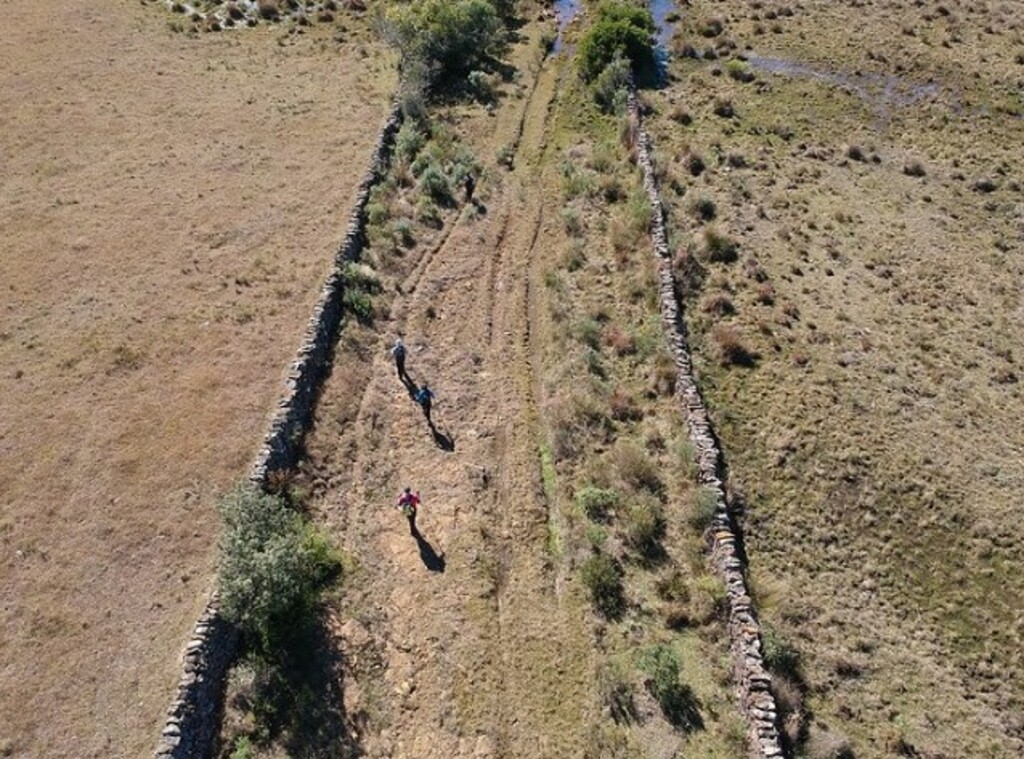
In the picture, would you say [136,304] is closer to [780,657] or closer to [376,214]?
[376,214]

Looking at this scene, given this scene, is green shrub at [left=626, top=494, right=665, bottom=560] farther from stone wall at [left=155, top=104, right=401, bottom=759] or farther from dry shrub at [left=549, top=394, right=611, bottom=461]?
stone wall at [left=155, top=104, right=401, bottom=759]

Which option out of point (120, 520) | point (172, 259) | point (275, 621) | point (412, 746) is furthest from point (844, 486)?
point (172, 259)

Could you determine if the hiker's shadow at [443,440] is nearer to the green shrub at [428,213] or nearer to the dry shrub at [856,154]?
the green shrub at [428,213]

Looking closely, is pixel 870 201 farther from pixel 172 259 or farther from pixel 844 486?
pixel 172 259

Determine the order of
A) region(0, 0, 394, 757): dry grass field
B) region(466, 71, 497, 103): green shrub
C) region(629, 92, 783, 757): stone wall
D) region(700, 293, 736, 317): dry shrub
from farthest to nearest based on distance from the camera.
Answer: region(466, 71, 497, 103): green shrub < region(700, 293, 736, 317): dry shrub < region(0, 0, 394, 757): dry grass field < region(629, 92, 783, 757): stone wall

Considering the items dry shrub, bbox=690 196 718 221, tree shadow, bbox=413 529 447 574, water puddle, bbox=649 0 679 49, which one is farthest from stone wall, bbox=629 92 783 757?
water puddle, bbox=649 0 679 49
